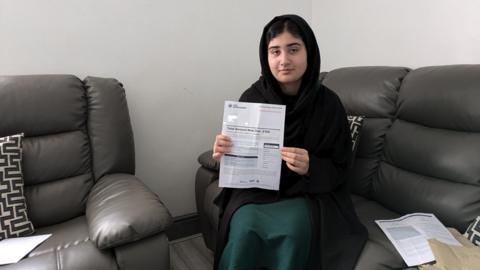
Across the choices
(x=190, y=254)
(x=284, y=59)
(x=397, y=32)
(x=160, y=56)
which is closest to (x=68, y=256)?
(x=190, y=254)

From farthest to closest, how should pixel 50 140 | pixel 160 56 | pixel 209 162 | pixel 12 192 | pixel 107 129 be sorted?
pixel 160 56, pixel 209 162, pixel 107 129, pixel 50 140, pixel 12 192

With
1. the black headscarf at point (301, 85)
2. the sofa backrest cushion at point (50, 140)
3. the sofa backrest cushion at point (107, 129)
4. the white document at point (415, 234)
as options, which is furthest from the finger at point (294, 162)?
the sofa backrest cushion at point (50, 140)

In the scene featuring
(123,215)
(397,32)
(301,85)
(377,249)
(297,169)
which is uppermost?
(397,32)

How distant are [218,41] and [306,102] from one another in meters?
0.94

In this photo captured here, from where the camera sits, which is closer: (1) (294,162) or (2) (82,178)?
(1) (294,162)

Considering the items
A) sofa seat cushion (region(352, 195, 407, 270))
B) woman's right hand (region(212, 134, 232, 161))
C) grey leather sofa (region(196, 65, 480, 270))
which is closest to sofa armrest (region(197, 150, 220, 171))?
grey leather sofa (region(196, 65, 480, 270))

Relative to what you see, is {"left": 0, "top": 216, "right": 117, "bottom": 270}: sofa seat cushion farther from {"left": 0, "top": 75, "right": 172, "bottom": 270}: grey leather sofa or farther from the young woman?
the young woman

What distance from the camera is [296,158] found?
111 centimetres

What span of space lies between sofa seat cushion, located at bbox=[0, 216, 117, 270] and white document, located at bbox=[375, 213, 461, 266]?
101cm

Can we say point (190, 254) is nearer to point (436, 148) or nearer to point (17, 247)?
point (17, 247)

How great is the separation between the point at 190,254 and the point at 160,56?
117cm

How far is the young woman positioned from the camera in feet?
3.36

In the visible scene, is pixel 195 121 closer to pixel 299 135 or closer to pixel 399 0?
pixel 299 135

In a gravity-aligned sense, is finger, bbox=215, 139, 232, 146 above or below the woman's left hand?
above
